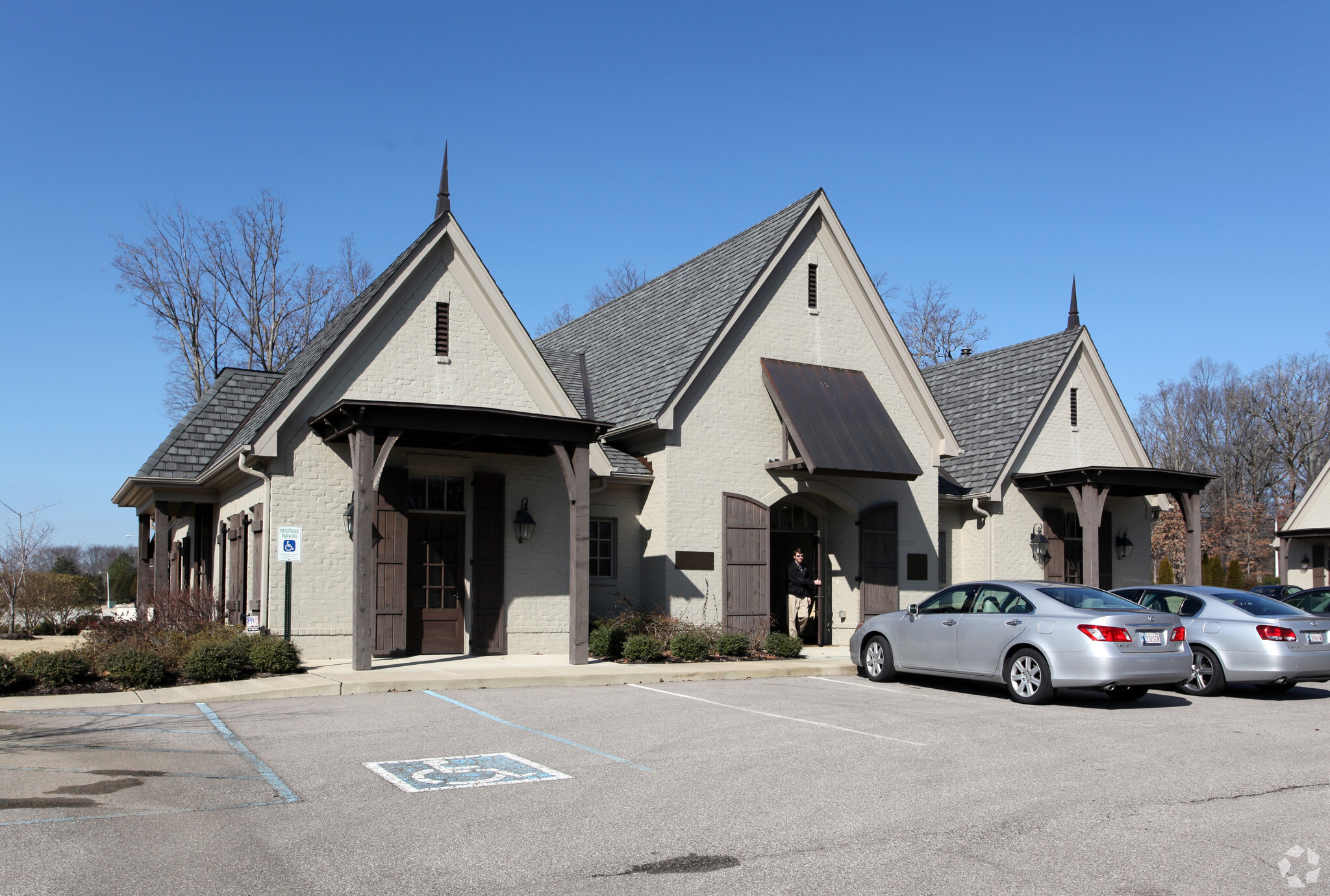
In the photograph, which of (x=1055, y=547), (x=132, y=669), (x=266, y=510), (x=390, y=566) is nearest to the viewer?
(x=132, y=669)

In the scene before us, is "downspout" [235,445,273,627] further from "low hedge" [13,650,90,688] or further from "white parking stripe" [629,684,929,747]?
"white parking stripe" [629,684,929,747]

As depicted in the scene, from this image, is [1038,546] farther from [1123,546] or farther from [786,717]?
[786,717]

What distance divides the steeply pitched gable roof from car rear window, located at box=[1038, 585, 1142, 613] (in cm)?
781

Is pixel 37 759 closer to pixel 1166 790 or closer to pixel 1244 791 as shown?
pixel 1166 790

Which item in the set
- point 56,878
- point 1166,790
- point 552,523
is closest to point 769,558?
point 552,523

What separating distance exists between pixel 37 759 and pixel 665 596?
37.6 feet

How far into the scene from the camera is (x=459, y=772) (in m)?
Result: 8.56

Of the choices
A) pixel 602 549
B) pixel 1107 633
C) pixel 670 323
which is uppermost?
pixel 670 323

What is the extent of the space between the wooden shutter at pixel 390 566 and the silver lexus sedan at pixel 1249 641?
10.5 m

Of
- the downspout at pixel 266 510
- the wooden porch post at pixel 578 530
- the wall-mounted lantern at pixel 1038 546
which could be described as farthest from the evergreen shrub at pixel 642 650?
the wall-mounted lantern at pixel 1038 546

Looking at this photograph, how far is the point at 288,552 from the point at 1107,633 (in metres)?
10.6

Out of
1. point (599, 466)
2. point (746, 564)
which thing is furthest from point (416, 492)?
point (746, 564)

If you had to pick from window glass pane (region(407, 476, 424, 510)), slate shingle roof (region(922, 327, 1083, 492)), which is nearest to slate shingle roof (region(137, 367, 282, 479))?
window glass pane (region(407, 476, 424, 510))

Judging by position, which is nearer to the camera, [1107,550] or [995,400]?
[1107,550]
